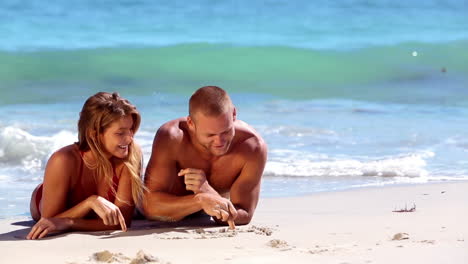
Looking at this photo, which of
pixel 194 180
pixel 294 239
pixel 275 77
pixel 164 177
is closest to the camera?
pixel 294 239

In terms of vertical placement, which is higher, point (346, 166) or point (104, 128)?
point (104, 128)

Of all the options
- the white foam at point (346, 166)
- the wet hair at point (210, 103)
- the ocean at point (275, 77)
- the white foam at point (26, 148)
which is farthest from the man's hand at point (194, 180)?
the white foam at point (26, 148)

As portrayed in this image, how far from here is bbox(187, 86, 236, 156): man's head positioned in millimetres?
4777

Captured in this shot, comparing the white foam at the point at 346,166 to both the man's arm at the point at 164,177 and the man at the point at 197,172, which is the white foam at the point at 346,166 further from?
the man's arm at the point at 164,177

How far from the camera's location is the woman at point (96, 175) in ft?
15.8

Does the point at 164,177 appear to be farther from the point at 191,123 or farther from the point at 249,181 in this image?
the point at 249,181

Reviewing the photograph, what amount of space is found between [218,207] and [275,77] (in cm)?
1030

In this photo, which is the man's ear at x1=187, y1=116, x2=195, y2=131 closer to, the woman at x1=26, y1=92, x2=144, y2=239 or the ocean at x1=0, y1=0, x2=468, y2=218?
the woman at x1=26, y1=92, x2=144, y2=239

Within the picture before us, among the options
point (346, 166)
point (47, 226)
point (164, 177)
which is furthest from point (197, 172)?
point (346, 166)

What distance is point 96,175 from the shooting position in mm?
4984

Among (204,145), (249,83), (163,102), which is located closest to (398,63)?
(249,83)

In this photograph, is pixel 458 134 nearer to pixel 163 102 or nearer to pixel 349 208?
pixel 349 208

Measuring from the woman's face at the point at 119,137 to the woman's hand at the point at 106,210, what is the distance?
245 mm

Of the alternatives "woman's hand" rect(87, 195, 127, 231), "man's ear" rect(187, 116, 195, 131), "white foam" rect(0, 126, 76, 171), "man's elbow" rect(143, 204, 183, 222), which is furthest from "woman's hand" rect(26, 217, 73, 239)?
"white foam" rect(0, 126, 76, 171)
